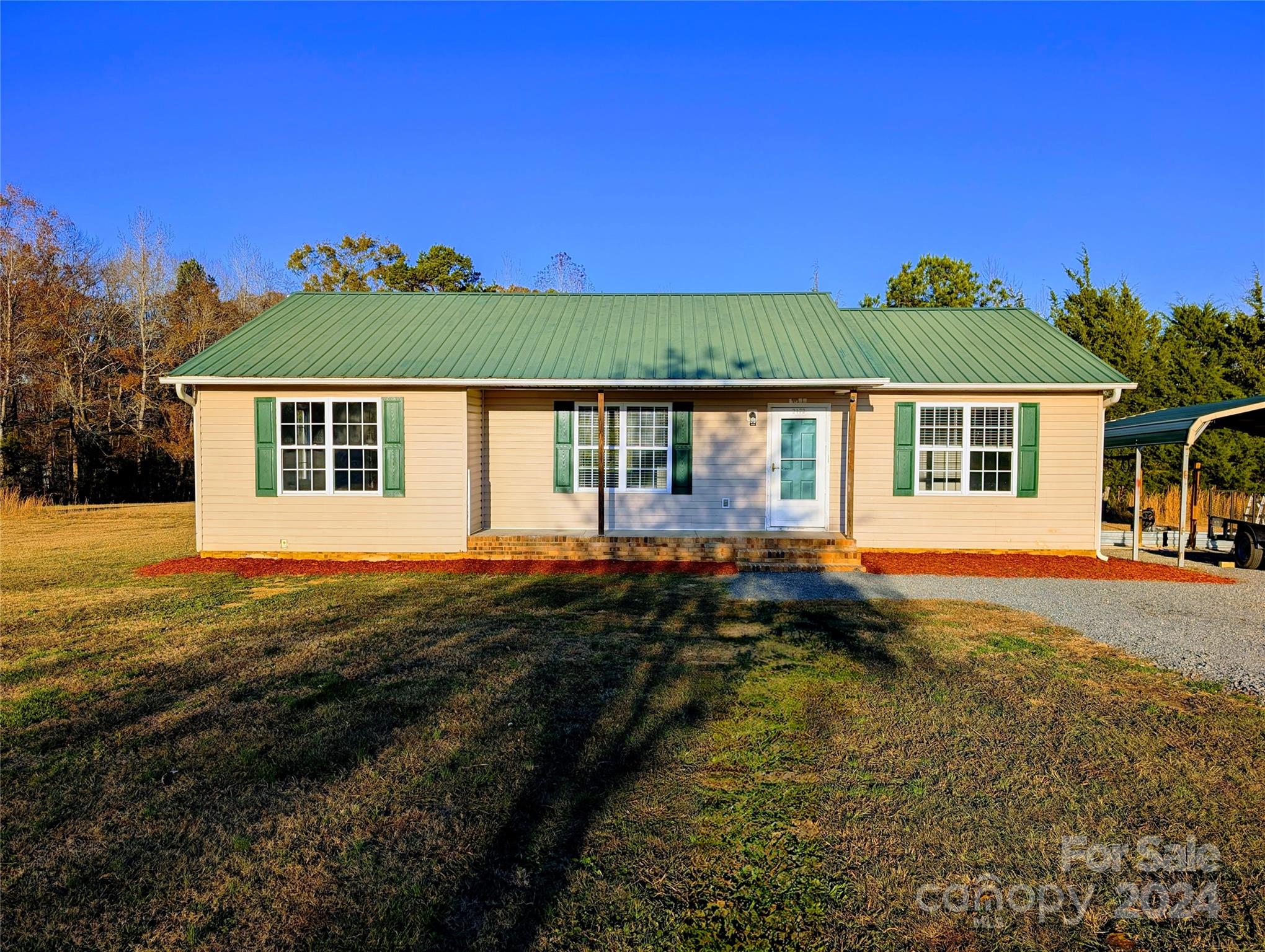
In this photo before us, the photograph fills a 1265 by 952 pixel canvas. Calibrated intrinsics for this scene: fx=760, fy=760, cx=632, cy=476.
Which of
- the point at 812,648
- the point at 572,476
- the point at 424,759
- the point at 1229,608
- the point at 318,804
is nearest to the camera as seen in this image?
the point at 318,804

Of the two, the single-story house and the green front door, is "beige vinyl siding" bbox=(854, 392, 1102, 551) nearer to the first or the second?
the single-story house

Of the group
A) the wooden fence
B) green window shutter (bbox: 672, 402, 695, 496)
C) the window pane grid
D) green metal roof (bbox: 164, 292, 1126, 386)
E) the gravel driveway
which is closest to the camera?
the gravel driveway

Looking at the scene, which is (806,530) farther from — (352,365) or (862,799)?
(862,799)

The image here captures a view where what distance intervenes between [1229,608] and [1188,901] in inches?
275

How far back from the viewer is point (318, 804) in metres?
3.47

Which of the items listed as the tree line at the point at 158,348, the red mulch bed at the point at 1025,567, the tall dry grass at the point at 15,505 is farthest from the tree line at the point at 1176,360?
the tall dry grass at the point at 15,505

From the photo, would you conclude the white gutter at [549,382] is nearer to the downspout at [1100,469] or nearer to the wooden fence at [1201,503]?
the downspout at [1100,469]

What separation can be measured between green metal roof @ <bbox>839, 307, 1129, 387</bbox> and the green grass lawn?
5826 millimetres

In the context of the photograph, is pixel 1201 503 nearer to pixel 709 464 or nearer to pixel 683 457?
pixel 709 464

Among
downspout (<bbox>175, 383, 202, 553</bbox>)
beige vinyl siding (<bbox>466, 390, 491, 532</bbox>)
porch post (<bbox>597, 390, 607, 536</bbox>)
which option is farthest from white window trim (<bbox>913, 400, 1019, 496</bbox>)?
downspout (<bbox>175, 383, 202, 553</bbox>)

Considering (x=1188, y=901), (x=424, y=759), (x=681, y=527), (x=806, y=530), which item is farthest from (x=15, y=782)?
(x=806, y=530)

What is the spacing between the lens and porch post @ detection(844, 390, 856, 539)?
10.8 m

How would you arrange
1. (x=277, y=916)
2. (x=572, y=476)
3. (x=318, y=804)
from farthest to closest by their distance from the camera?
(x=572, y=476) < (x=318, y=804) < (x=277, y=916)

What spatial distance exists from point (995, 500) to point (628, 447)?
5692 mm
